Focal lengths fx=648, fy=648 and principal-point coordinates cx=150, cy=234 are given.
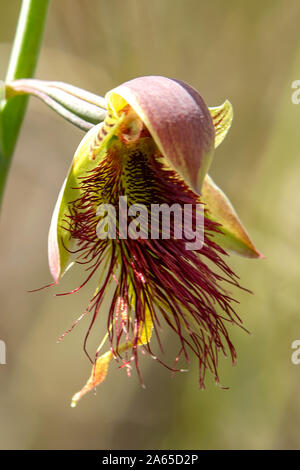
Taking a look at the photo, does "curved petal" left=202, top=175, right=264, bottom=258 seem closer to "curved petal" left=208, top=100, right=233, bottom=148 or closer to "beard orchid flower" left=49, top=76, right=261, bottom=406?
"beard orchid flower" left=49, top=76, right=261, bottom=406

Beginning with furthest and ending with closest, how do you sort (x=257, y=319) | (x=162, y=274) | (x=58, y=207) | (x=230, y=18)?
(x=230, y=18) → (x=257, y=319) → (x=162, y=274) → (x=58, y=207)

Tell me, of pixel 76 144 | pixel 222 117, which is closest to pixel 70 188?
pixel 222 117

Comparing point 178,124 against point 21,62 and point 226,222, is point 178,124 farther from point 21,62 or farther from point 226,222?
point 21,62

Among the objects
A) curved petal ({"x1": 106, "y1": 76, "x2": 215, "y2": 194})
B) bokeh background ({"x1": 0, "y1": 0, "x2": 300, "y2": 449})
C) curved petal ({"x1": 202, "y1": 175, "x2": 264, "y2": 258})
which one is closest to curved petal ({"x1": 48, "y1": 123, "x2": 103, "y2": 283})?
curved petal ({"x1": 106, "y1": 76, "x2": 215, "y2": 194})

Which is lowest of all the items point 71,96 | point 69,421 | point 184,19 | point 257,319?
point 69,421

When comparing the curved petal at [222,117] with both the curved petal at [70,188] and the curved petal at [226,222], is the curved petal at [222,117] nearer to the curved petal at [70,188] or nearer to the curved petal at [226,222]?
the curved petal at [226,222]

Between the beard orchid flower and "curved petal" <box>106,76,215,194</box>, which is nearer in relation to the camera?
"curved petal" <box>106,76,215,194</box>

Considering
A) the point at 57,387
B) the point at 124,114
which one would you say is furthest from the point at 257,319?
the point at 124,114

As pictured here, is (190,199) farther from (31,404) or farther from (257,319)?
(31,404)
